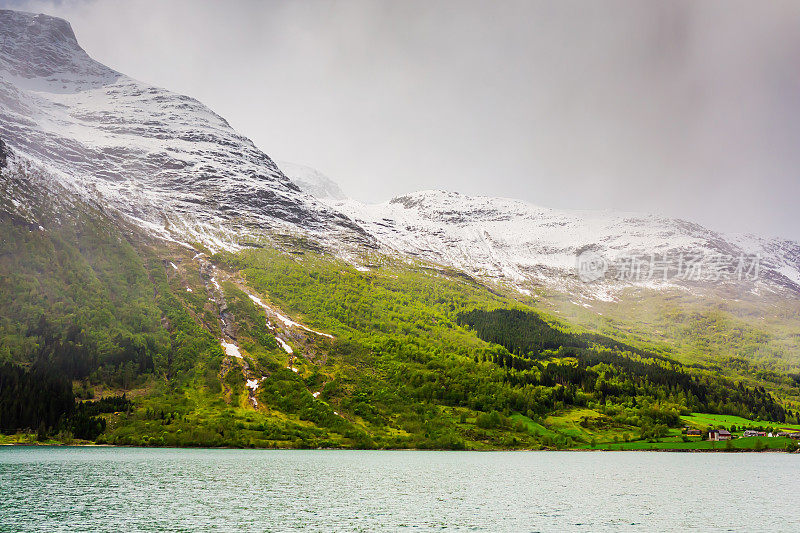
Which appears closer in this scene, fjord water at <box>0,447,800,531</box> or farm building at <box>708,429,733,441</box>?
fjord water at <box>0,447,800,531</box>

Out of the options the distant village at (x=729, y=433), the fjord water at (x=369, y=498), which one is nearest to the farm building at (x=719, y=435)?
the distant village at (x=729, y=433)

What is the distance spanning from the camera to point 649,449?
6939 inches

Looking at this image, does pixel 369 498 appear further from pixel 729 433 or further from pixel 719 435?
pixel 729 433

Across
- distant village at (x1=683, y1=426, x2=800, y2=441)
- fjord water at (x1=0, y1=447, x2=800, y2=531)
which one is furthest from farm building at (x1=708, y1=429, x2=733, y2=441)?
fjord water at (x1=0, y1=447, x2=800, y2=531)

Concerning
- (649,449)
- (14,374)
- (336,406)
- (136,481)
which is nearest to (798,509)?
(136,481)

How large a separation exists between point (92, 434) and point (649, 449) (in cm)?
18047

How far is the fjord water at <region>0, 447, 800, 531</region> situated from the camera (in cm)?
4638

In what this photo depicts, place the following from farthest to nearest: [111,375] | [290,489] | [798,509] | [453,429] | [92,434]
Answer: [453,429] → [111,375] → [92,434] → [290,489] → [798,509]

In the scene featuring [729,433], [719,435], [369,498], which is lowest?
[369,498]

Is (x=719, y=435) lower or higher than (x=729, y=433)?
lower

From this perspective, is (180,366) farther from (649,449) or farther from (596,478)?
(649,449)

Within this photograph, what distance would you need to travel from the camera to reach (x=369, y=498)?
6212 cm

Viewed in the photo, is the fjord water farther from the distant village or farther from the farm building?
the distant village

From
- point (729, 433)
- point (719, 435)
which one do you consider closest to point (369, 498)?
point (719, 435)
